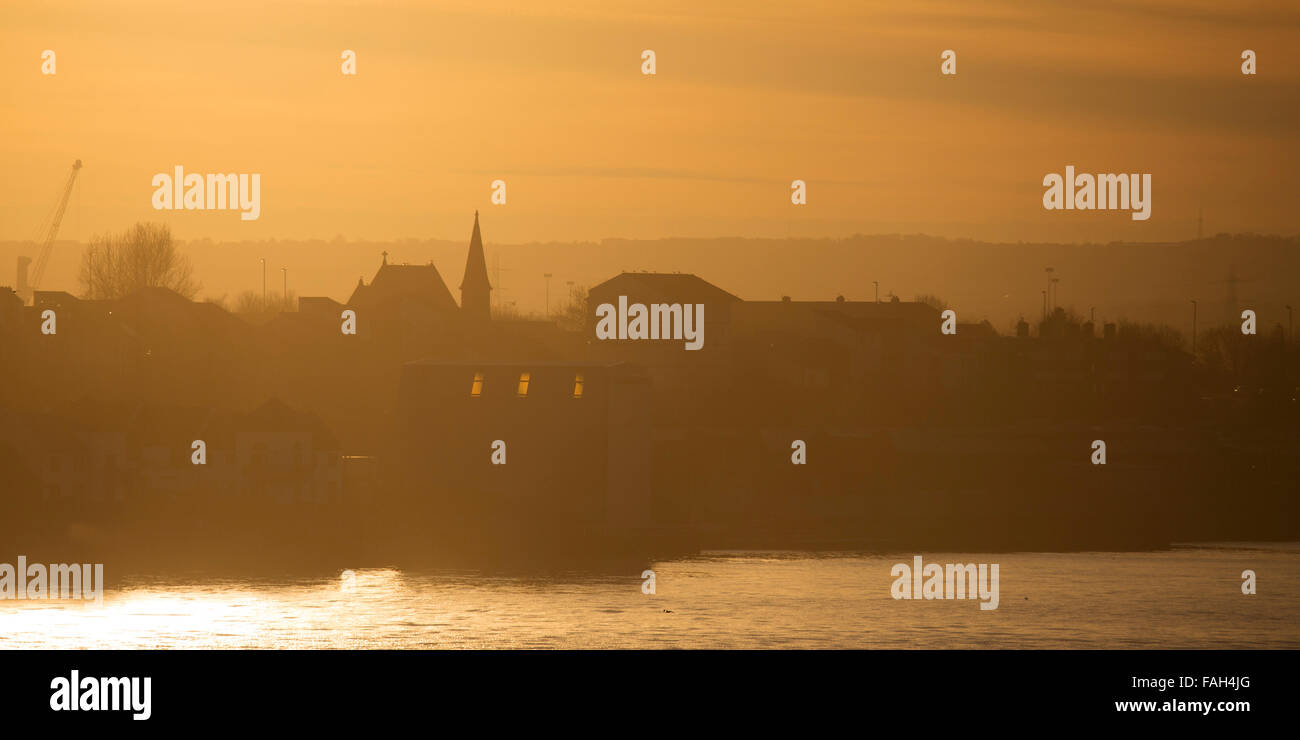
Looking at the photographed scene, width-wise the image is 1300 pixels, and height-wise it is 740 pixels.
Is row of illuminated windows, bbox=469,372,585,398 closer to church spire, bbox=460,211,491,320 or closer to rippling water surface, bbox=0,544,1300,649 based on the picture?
rippling water surface, bbox=0,544,1300,649

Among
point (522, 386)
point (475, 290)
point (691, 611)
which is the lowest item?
point (691, 611)

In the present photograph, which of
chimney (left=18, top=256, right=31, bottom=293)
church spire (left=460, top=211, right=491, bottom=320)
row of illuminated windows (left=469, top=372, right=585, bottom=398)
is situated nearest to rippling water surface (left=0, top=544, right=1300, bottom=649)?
row of illuminated windows (left=469, top=372, right=585, bottom=398)

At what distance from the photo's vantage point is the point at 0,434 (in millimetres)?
73500

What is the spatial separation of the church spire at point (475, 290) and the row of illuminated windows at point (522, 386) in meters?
53.2

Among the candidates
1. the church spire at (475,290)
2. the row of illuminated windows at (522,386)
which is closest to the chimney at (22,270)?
the church spire at (475,290)

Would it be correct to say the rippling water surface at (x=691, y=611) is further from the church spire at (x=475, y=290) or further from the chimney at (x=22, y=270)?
the chimney at (x=22, y=270)

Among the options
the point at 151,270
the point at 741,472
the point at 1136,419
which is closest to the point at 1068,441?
the point at 1136,419

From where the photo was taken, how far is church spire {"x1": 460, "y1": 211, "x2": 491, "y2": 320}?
135875mm

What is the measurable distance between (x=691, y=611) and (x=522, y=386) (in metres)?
24.3

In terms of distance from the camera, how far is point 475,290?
13600 cm

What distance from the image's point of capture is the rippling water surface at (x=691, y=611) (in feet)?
186

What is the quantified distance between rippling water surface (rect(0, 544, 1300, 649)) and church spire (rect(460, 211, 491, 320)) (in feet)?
221

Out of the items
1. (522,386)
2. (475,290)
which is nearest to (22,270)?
(475,290)

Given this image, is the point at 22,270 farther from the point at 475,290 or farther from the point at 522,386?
the point at 522,386
